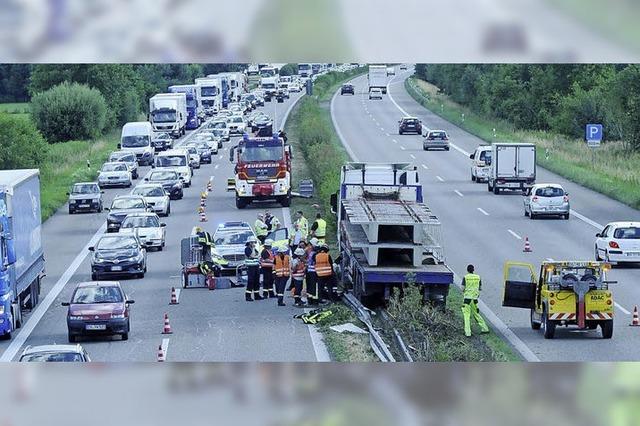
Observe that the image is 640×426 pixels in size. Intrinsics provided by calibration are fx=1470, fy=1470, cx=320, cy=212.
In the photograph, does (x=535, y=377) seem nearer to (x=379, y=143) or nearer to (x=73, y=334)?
(x=73, y=334)

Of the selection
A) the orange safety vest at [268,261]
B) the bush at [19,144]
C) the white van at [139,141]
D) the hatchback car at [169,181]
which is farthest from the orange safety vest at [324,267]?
the white van at [139,141]

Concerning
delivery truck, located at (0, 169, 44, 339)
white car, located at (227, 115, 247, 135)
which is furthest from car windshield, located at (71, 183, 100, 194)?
white car, located at (227, 115, 247, 135)

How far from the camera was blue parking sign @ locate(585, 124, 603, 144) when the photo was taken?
4919 centimetres

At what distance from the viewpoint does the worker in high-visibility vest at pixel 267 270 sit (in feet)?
108

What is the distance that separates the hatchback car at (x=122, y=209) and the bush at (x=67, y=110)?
290 centimetres

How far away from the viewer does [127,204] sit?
4856 centimetres

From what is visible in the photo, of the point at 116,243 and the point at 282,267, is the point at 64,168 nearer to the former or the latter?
the point at 116,243

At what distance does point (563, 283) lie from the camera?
28469 millimetres

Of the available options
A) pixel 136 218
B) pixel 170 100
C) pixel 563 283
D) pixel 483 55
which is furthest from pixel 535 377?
pixel 170 100

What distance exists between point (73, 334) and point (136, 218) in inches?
599

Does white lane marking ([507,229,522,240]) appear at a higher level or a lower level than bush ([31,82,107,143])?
lower

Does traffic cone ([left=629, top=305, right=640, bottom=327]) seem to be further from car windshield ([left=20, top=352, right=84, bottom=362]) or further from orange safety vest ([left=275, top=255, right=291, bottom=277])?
car windshield ([left=20, top=352, right=84, bottom=362])

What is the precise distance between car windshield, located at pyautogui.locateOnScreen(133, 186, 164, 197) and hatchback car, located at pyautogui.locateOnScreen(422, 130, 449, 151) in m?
13.4

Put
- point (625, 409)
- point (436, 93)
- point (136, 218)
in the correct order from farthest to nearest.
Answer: point (436, 93) → point (136, 218) → point (625, 409)
